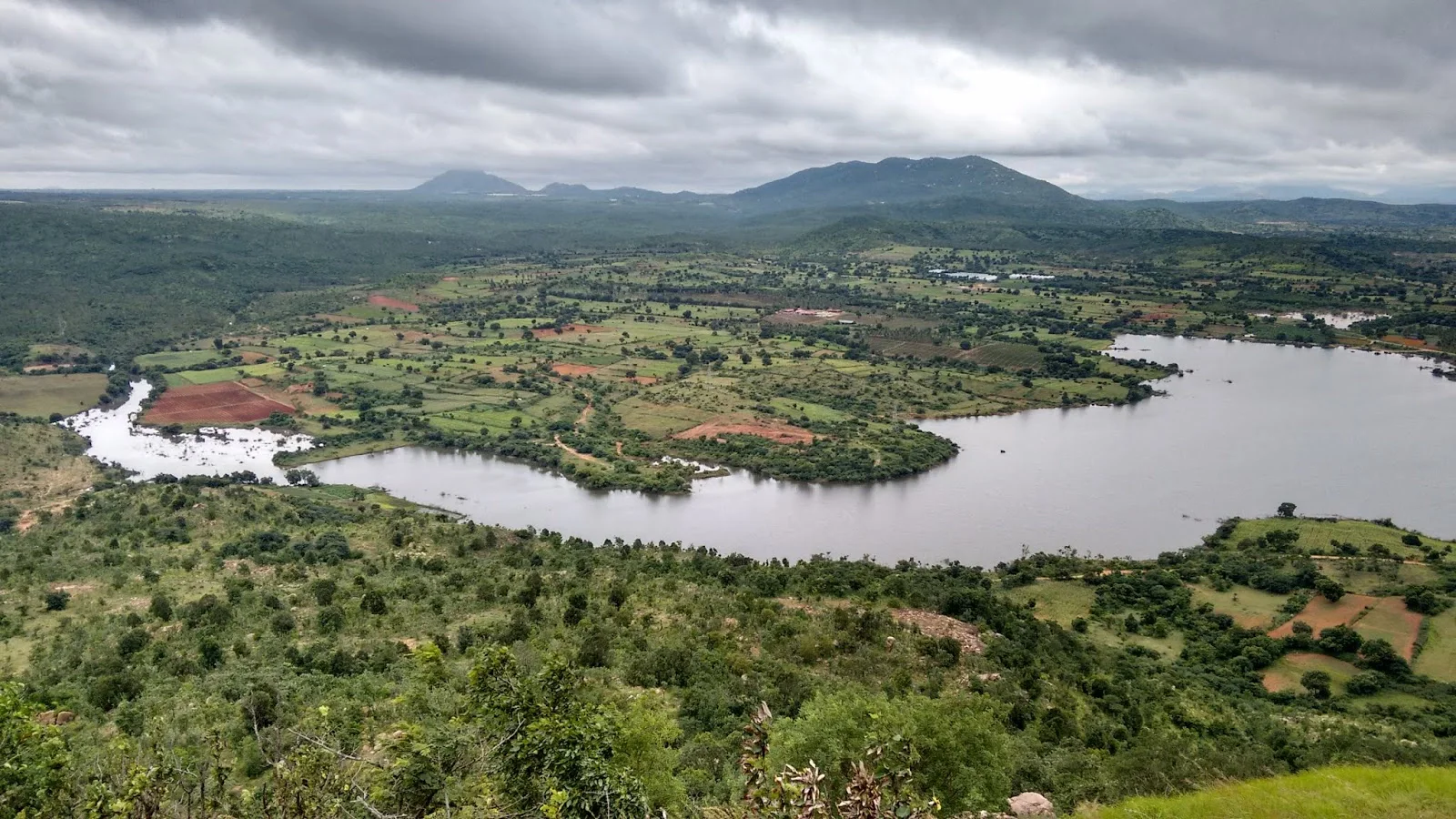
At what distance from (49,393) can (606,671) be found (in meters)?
82.1

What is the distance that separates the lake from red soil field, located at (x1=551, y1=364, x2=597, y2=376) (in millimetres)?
24130

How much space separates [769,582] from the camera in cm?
3259

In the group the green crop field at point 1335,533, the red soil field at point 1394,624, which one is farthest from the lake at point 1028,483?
the red soil field at point 1394,624

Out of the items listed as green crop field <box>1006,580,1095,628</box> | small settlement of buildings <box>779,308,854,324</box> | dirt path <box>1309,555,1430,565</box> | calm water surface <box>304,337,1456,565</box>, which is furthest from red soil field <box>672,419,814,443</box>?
small settlement of buildings <box>779,308,854,324</box>

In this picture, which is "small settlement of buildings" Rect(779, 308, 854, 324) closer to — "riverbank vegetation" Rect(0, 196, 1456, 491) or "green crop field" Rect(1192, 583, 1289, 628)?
"riverbank vegetation" Rect(0, 196, 1456, 491)

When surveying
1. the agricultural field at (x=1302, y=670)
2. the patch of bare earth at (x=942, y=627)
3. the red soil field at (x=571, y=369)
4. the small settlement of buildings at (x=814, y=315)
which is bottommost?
the agricultural field at (x=1302, y=670)

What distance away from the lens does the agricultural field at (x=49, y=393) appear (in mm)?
72688

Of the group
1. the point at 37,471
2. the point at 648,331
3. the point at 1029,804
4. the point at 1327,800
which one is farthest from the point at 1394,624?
the point at 648,331

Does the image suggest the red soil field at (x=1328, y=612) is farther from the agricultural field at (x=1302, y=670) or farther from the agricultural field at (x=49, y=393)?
the agricultural field at (x=49, y=393)

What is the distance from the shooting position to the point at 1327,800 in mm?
11195

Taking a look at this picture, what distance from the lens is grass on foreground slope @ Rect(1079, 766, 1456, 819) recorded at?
427 inches

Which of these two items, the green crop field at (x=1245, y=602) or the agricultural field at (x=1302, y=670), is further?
the green crop field at (x=1245, y=602)

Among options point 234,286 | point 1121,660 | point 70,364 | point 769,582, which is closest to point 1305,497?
point 1121,660

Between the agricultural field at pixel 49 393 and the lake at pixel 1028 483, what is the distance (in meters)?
3.54
